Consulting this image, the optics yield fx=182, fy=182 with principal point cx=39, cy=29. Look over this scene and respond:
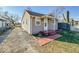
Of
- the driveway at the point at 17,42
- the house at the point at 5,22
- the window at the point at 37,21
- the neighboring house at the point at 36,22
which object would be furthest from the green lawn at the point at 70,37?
the house at the point at 5,22

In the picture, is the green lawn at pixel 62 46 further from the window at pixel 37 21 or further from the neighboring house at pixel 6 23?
the neighboring house at pixel 6 23

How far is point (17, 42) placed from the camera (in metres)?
3.15

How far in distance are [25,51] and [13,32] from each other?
1.28 feet

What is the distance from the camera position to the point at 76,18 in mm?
3139

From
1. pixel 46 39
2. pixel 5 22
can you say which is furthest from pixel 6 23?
pixel 46 39

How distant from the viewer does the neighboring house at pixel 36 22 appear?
314 centimetres

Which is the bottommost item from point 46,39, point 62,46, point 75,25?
point 62,46

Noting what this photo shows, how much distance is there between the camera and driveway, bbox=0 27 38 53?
3.13 meters

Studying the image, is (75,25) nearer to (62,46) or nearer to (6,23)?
(62,46)

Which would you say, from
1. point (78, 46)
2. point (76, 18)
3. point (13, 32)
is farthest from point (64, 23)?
point (13, 32)

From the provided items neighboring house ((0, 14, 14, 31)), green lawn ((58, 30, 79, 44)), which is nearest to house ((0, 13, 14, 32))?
neighboring house ((0, 14, 14, 31))

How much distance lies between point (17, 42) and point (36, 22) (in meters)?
0.48

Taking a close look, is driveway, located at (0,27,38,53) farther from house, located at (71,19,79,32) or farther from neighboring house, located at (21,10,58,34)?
house, located at (71,19,79,32)
